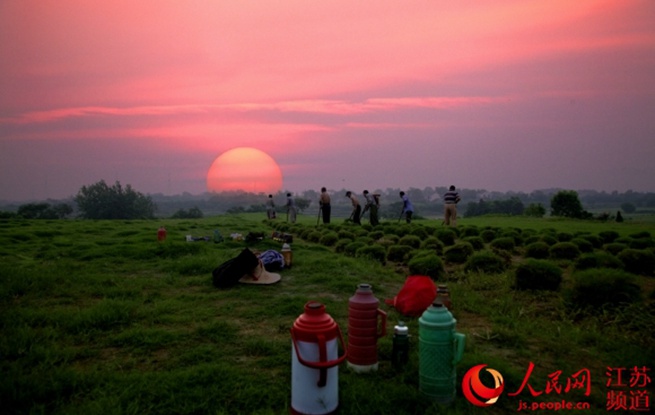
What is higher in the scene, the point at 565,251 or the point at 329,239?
the point at 565,251

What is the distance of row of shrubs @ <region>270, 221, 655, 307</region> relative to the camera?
21.4ft

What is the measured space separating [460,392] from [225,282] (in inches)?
207

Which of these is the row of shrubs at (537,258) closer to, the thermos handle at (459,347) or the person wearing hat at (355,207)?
the thermos handle at (459,347)

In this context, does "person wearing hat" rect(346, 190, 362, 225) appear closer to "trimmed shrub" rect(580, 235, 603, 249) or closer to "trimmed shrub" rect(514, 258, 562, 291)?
"trimmed shrub" rect(580, 235, 603, 249)

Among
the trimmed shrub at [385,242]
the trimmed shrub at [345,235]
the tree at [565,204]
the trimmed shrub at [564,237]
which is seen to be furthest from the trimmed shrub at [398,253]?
the tree at [565,204]

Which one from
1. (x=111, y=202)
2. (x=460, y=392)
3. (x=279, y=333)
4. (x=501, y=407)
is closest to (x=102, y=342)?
(x=279, y=333)

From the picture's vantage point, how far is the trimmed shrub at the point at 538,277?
769cm

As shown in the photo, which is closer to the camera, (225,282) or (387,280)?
(225,282)

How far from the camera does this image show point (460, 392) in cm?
409

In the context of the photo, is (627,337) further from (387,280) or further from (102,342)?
(102,342)

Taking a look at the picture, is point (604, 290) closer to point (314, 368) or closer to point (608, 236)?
point (314, 368)

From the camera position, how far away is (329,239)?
15.5 m

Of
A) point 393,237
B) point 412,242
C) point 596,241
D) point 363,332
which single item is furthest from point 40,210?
point 363,332

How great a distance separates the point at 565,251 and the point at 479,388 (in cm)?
860
